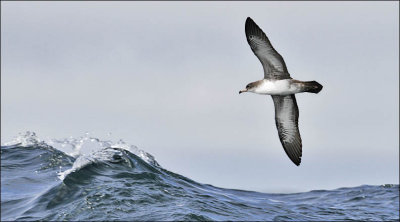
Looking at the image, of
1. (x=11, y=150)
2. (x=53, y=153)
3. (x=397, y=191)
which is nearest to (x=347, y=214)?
(x=397, y=191)

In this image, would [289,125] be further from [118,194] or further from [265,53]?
[118,194]

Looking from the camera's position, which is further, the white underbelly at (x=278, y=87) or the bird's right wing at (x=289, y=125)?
the bird's right wing at (x=289, y=125)

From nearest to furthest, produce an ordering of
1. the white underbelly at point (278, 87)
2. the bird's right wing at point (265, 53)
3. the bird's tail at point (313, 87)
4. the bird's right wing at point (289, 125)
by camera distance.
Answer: the bird's right wing at point (265, 53), the bird's tail at point (313, 87), the white underbelly at point (278, 87), the bird's right wing at point (289, 125)

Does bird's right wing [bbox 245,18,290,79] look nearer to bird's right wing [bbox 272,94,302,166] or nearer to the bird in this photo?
the bird

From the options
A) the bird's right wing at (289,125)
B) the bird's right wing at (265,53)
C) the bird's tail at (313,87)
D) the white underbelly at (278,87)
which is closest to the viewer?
the bird's right wing at (265,53)

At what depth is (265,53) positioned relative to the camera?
14.1m

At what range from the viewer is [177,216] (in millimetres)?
13789

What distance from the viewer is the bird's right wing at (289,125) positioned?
16000 mm

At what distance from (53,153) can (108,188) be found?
410 cm

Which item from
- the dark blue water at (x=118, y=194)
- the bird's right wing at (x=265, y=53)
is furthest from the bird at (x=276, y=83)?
the dark blue water at (x=118, y=194)

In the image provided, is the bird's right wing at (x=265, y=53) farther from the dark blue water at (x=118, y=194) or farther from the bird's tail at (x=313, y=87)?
the dark blue water at (x=118, y=194)

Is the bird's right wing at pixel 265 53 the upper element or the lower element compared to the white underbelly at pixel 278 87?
upper

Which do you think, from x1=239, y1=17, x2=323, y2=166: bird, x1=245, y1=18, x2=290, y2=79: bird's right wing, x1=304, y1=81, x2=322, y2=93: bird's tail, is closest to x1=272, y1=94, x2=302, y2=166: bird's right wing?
x1=239, y1=17, x2=323, y2=166: bird

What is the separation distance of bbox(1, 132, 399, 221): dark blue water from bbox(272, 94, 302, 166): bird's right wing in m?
1.90
